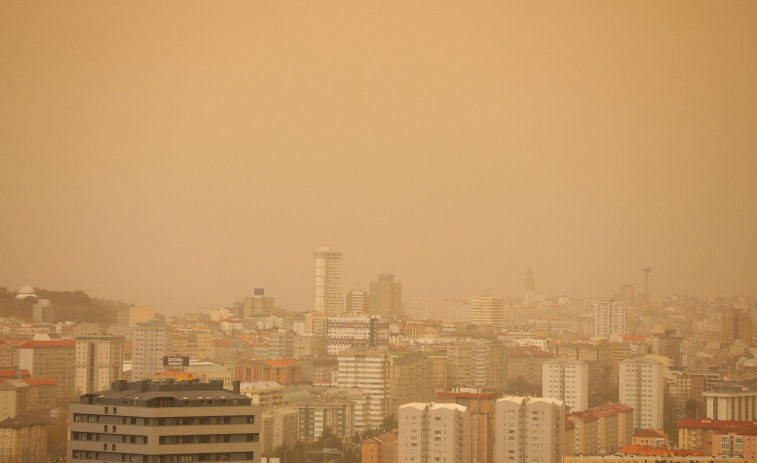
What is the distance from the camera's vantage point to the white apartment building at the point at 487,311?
30111 millimetres

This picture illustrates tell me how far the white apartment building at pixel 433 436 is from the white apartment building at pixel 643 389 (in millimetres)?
4766

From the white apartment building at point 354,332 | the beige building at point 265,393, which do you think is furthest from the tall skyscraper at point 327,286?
the beige building at point 265,393

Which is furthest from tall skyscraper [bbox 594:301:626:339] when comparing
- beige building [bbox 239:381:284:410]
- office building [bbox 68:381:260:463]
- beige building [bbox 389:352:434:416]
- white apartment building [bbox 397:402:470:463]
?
office building [bbox 68:381:260:463]

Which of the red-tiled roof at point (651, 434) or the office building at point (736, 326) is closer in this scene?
the red-tiled roof at point (651, 434)

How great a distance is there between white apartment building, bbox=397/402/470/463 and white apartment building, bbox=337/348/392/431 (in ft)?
14.5

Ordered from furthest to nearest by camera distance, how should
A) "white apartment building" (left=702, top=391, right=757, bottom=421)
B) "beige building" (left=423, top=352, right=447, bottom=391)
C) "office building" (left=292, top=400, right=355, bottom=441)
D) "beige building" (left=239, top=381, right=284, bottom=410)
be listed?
1. "beige building" (left=423, top=352, right=447, bottom=391)
2. "white apartment building" (left=702, top=391, right=757, bottom=421)
3. "beige building" (left=239, top=381, right=284, bottom=410)
4. "office building" (left=292, top=400, right=355, bottom=441)

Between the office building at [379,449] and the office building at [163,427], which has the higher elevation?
the office building at [163,427]

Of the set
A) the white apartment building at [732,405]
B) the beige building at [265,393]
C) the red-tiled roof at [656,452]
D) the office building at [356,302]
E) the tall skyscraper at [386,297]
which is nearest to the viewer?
the red-tiled roof at [656,452]

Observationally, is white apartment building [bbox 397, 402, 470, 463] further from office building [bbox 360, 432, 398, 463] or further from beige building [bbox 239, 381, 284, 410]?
beige building [bbox 239, 381, 284, 410]

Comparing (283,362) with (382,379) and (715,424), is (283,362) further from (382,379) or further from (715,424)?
(715,424)

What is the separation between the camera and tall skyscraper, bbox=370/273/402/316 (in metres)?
29.6

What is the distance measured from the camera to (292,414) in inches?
706

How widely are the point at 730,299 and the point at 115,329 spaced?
1074cm

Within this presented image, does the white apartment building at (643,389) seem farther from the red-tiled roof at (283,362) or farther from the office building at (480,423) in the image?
the red-tiled roof at (283,362)
